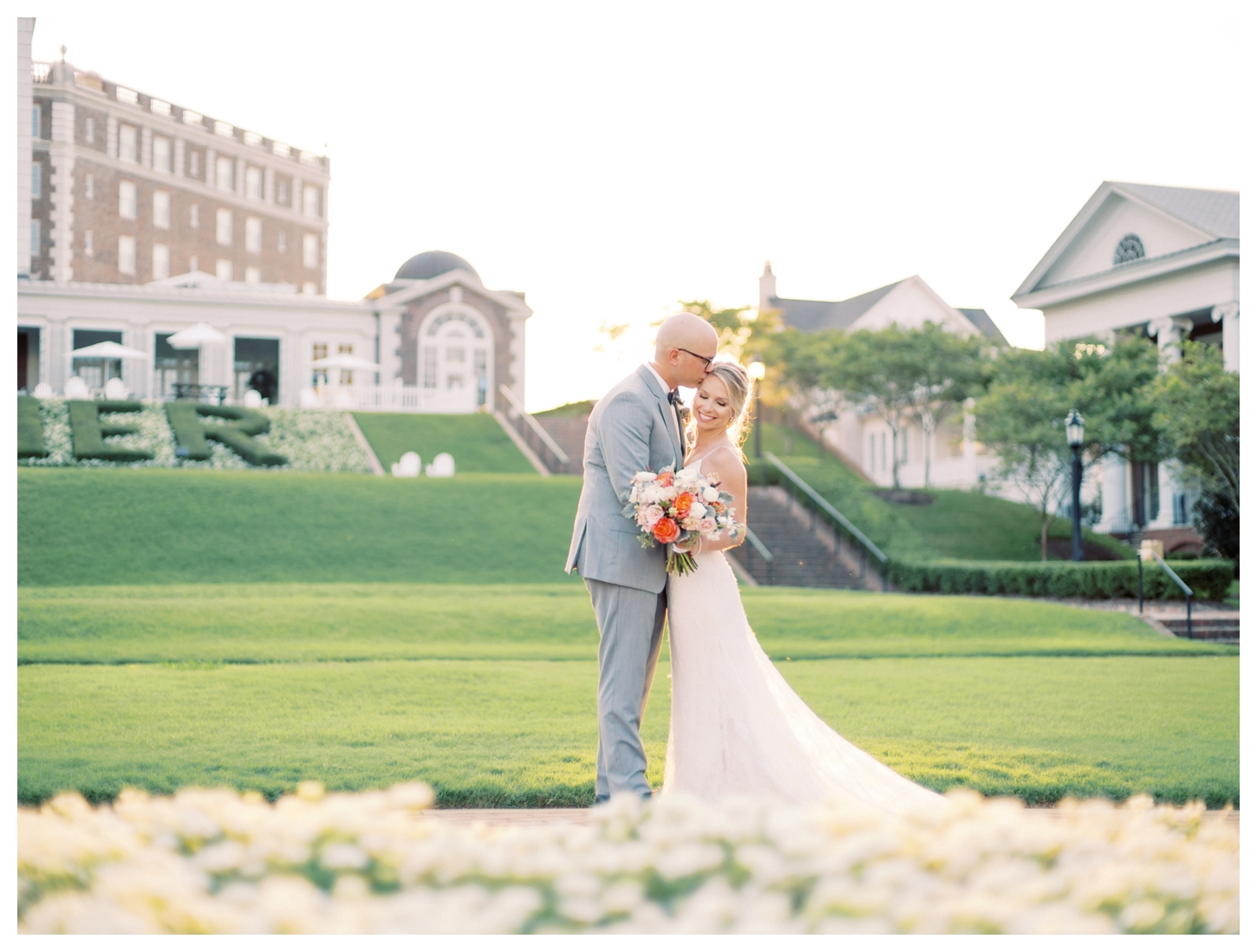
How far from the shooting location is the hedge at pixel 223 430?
2911cm

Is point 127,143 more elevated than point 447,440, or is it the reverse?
point 127,143

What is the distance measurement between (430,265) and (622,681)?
2024 inches

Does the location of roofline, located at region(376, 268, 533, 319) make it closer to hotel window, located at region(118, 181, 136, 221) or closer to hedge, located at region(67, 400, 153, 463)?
hedge, located at region(67, 400, 153, 463)

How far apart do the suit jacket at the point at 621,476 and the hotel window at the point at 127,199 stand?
63.3 meters

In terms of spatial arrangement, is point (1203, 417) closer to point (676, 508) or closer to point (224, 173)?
point (676, 508)

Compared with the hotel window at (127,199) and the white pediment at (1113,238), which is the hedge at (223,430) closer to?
Result: the white pediment at (1113,238)

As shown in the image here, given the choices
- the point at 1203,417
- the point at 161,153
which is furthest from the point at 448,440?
the point at 161,153

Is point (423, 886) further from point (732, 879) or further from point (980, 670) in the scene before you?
point (980, 670)

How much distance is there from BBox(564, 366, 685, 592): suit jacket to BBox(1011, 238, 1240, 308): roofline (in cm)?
2808

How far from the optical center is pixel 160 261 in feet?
209

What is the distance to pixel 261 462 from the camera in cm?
2909

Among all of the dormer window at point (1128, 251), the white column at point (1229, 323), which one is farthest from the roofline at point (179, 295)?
the white column at point (1229, 323)

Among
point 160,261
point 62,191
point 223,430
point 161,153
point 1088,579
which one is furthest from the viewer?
point 160,261

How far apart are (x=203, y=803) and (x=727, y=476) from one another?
2870 mm
